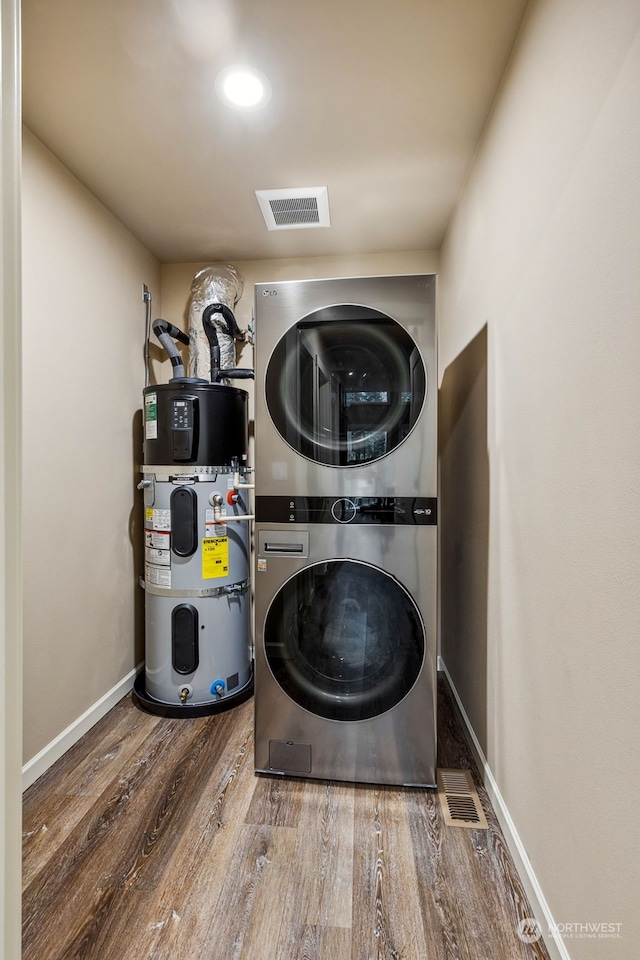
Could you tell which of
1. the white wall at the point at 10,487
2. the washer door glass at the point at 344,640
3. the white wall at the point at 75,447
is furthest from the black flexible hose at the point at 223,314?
the white wall at the point at 10,487

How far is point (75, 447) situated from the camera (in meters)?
2.06

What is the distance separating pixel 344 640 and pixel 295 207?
204 cm

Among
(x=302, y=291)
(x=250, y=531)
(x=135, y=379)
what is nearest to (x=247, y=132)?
(x=302, y=291)

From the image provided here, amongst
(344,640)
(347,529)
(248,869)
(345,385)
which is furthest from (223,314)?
(248,869)

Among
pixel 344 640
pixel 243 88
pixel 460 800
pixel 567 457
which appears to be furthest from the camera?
pixel 344 640

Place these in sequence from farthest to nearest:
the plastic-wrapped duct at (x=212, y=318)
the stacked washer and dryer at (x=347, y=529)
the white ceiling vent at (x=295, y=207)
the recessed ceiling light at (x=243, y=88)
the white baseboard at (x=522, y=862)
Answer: the plastic-wrapped duct at (x=212, y=318) → the white ceiling vent at (x=295, y=207) → the stacked washer and dryer at (x=347, y=529) → the recessed ceiling light at (x=243, y=88) → the white baseboard at (x=522, y=862)

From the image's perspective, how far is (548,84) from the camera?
1.18 metres

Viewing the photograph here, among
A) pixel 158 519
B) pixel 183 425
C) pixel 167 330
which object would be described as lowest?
pixel 158 519

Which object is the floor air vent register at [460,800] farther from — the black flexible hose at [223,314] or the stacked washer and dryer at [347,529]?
the black flexible hose at [223,314]

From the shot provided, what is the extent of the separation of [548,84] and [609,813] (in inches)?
65.5

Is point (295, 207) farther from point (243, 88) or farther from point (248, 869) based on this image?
point (248, 869)

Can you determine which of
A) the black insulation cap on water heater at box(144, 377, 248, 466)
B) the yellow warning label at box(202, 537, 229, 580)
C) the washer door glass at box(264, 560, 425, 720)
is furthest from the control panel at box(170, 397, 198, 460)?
the washer door glass at box(264, 560, 425, 720)

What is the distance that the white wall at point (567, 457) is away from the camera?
2.80 ft

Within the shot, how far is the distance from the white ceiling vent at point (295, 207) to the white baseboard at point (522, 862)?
8.18ft
